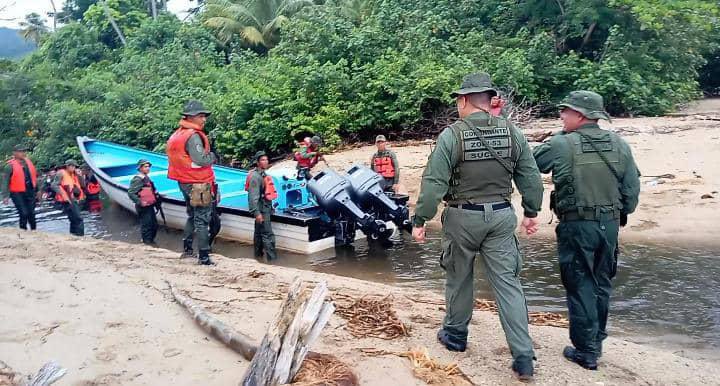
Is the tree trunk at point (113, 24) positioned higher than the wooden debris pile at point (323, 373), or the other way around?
the tree trunk at point (113, 24)

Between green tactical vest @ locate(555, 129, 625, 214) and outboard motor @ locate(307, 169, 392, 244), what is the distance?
15.8 feet

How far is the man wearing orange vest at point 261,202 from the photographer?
9.12 metres

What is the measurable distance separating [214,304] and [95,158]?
1136 cm

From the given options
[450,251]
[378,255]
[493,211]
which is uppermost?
[493,211]

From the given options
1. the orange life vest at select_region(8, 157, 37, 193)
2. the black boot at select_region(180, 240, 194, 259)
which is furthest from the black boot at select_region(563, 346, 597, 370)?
the orange life vest at select_region(8, 157, 37, 193)

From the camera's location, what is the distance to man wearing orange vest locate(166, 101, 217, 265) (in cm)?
709

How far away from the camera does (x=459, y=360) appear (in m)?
4.28

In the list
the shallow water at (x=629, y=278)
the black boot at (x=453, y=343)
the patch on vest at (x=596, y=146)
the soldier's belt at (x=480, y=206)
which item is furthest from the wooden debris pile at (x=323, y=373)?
the shallow water at (x=629, y=278)

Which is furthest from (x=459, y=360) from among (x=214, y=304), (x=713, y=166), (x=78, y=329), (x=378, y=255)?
(x=713, y=166)

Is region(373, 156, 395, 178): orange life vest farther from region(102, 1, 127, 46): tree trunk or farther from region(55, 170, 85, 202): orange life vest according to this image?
region(102, 1, 127, 46): tree trunk

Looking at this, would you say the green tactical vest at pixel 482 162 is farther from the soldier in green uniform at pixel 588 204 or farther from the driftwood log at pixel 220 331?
the driftwood log at pixel 220 331

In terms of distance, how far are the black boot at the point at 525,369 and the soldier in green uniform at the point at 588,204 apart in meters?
0.47

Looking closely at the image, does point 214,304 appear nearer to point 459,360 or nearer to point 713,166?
point 459,360

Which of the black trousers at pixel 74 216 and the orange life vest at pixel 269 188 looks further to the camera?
the black trousers at pixel 74 216
